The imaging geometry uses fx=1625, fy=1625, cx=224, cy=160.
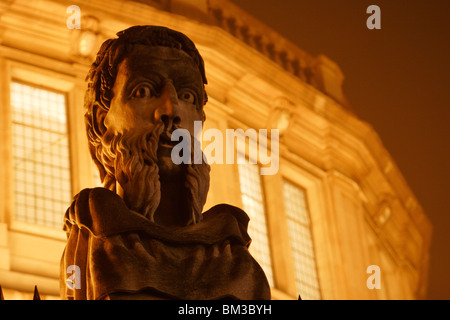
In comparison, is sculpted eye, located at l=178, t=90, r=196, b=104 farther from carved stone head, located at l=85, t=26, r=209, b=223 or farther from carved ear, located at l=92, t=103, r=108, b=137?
carved ear, located at l=92, t=103, r=108, b=137

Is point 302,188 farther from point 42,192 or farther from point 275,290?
point 42,192

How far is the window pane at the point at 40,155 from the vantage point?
97.5ft

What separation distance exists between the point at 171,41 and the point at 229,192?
23326 mm

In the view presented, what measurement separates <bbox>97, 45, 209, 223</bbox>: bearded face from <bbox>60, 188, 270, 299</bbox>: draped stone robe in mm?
223

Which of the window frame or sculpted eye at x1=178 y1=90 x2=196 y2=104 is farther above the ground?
the window frame

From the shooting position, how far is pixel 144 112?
836cm

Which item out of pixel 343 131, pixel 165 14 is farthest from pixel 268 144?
pixel 165 14

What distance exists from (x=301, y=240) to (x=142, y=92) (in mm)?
26794

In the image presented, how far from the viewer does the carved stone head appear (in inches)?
321

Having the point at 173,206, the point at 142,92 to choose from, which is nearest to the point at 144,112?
the point at 142,92

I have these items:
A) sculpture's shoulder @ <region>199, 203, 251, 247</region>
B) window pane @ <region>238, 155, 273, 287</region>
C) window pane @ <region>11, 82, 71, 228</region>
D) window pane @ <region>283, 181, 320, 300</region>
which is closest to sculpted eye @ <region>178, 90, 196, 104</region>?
sculpture's shoulder @ <region>199, 203, 251, 247</region>

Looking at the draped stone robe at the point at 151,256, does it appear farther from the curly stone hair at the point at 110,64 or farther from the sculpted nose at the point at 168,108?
the curly stone hair at the point at 110,64

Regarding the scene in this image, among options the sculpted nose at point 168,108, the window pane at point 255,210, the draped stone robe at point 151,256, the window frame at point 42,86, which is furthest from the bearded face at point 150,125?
the window pane at point 255,210
